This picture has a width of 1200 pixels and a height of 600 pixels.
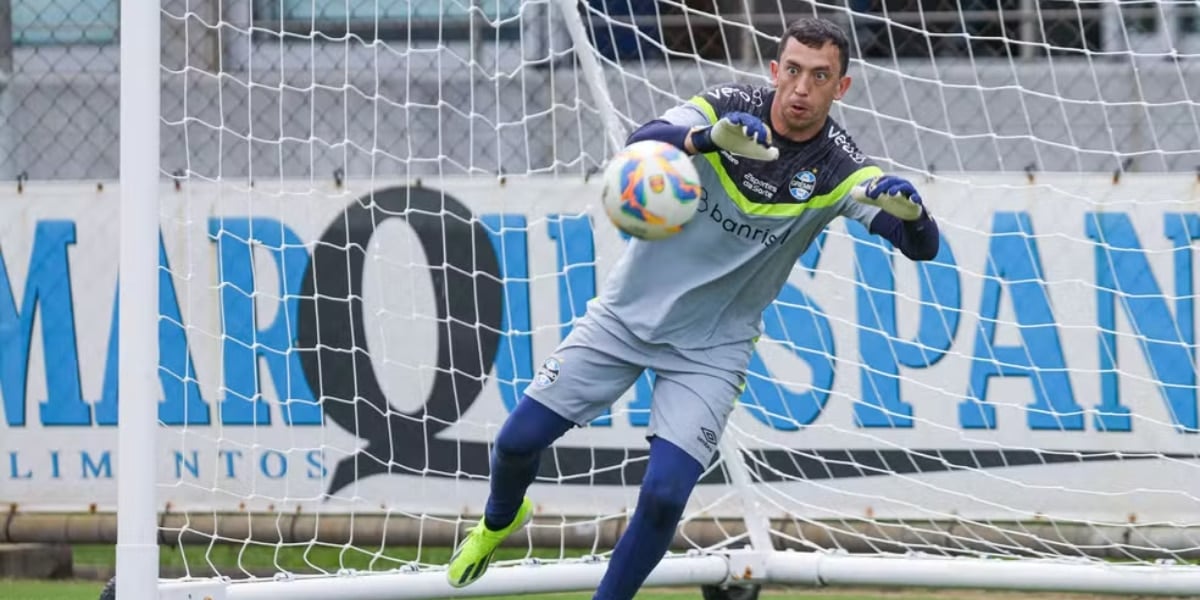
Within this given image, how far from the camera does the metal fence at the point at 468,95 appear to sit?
274 inches

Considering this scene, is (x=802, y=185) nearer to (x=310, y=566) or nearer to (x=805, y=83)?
(x=805, y=83)

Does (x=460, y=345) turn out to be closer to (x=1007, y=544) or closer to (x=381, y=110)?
(x=381, y=110)

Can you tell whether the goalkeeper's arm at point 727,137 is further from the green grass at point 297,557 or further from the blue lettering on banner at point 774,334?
the green grass at point 297,557

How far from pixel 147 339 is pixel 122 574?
0.63 meters

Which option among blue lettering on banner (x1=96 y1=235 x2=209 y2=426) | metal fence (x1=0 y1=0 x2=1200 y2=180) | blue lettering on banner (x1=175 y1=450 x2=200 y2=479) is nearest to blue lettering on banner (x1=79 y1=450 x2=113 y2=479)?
blue lettering on banner (x1=96 y1=235 x2=209 y2=426)

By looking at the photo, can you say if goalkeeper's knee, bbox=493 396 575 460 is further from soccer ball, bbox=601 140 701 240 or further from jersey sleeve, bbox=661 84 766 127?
jersey sleeve, bbox=661 84 766 127

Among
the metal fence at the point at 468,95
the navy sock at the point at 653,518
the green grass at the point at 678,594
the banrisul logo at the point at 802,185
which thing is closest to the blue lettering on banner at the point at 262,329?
the metal fence at the point at 468,95

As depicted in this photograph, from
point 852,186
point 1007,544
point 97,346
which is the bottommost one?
point 1007,544

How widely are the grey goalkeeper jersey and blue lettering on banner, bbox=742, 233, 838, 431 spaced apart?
195 cm

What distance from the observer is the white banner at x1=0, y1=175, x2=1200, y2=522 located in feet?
21.3

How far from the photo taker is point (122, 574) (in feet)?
14.8

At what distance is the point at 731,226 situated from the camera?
464 centimetres

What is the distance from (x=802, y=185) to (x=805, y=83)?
30 cm

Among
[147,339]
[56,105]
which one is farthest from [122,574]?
[56,105]
